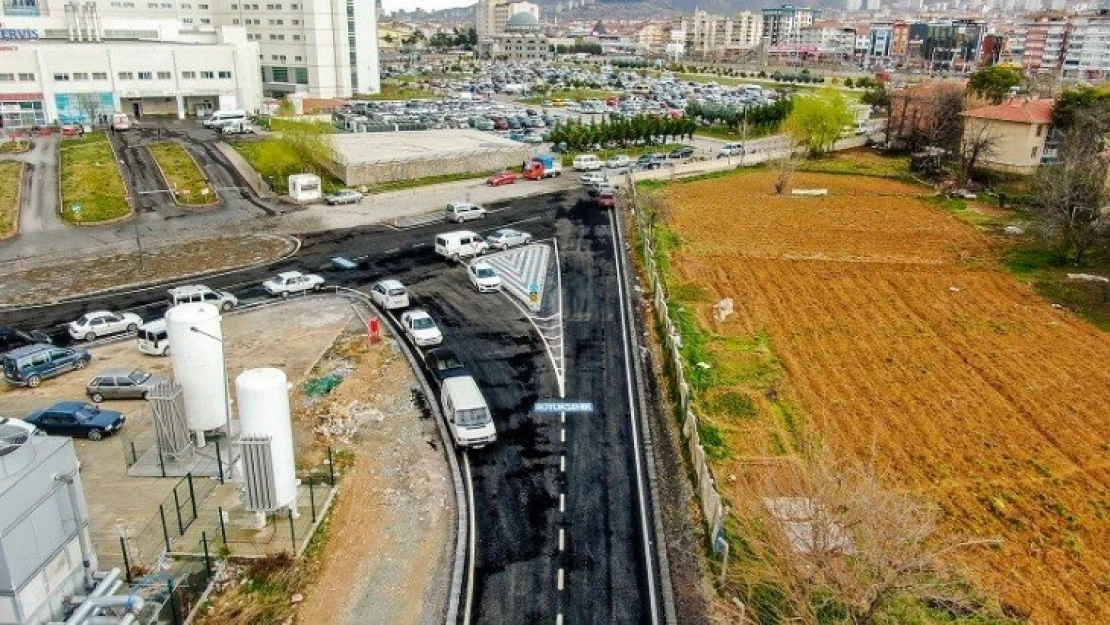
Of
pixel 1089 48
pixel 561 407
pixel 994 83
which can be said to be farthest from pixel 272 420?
pixel 1089 48

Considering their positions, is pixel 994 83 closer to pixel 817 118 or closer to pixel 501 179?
pixel 817 118

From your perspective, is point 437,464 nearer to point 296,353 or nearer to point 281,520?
point 281,520

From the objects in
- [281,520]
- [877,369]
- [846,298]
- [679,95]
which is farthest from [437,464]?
[679,95]

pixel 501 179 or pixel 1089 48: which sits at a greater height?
pixel 1089 48

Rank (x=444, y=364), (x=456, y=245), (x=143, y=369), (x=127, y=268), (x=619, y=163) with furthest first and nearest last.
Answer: (x=619, y=163), (x=456, y=245), (x=127, y=268), (x=143, y=369), (x=444, y=364)

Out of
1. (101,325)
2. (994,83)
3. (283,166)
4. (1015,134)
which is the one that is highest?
(994,83)

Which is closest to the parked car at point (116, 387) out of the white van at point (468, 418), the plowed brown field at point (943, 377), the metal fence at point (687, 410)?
the white van at point (468, 418)
